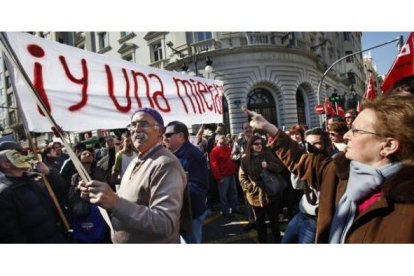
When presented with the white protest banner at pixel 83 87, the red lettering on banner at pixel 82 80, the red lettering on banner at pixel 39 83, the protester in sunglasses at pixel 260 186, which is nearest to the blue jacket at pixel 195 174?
the white protest banner at pixel 83 87

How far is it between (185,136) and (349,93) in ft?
19.1

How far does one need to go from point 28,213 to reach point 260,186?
2.29m

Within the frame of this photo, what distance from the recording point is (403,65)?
2996 millimetres

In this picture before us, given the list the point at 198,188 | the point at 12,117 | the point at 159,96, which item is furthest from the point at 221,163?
the point at 12,117

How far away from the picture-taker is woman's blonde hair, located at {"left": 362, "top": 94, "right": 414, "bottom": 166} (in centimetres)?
124

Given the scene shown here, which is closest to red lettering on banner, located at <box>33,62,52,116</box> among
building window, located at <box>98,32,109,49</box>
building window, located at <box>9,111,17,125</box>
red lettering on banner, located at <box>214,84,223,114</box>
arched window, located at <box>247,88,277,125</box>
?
building window, located at <box>9,111,17,125</box>

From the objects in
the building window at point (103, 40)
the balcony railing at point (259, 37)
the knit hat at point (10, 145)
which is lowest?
the knit hat at point (10, 145)

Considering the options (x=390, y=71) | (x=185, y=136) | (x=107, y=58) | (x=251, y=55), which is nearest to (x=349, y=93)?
(x=251, y=55)

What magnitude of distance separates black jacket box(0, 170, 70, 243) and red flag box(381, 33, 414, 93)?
127 inches

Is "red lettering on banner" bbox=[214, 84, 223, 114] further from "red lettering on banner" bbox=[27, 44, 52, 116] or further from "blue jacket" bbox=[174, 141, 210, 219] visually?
"red lettering on banner" bbox=[27, 44, 52, 116]

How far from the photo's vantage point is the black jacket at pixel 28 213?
1.98 metres

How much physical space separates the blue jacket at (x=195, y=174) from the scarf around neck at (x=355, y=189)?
1.23 metres

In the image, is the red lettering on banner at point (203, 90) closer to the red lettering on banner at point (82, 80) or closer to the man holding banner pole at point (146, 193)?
the red lettering on banner at point (82, 80)

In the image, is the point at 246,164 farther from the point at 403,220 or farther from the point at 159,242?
the point at 403,220
